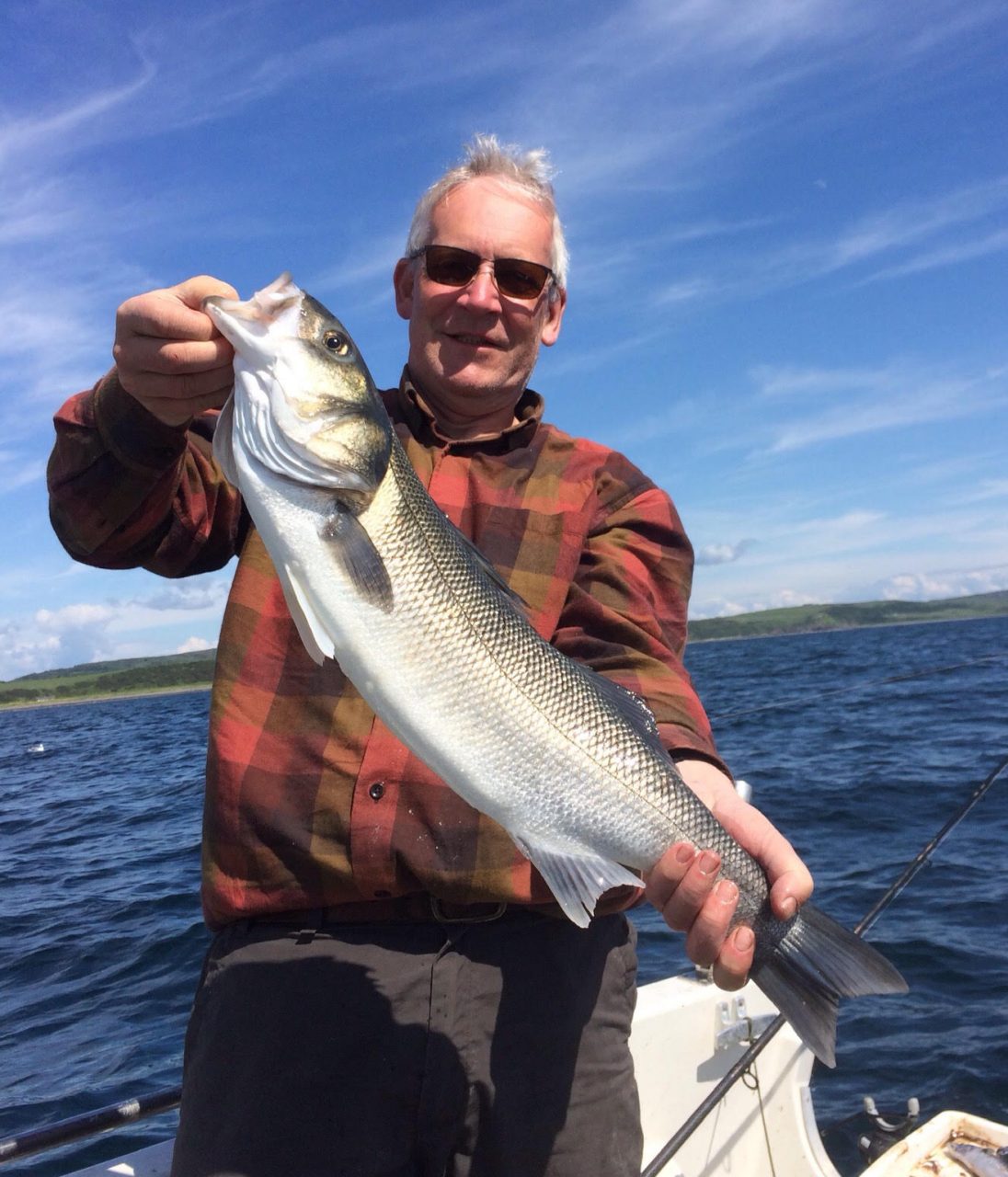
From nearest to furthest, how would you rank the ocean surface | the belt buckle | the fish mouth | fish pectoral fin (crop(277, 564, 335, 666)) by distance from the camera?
1. the fish mouth
2. fish pectoral fin (crop(277, 564, 335, 666))
3. the belt buckle
4. the ocean surface

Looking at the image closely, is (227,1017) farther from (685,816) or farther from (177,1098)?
(685,816)

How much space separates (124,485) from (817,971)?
2.68 m

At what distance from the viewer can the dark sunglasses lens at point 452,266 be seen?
3.46 metres

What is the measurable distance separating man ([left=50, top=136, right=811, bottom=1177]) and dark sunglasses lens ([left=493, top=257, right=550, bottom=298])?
89 centimetres

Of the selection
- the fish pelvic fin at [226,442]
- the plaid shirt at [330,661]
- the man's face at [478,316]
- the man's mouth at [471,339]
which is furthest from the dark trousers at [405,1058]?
the man's mouth at [471,339]

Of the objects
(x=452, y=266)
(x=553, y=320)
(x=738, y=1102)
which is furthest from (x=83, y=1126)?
(x=553, y=320)

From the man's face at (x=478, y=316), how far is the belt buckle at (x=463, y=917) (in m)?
1.87

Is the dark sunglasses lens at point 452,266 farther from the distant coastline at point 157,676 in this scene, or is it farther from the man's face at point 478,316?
the distant coastline at point 157,676

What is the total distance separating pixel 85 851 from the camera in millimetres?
15445

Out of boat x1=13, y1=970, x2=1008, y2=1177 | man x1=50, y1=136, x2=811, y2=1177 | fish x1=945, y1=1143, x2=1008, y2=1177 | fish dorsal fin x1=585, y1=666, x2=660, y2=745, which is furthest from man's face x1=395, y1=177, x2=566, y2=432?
fish x1=945, y1=1143, x2=1008, y2=1177

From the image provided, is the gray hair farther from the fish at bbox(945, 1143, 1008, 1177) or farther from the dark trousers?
the fish at bbox(945, 1143, 1008, 1177)

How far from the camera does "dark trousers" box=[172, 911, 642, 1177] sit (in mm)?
2479

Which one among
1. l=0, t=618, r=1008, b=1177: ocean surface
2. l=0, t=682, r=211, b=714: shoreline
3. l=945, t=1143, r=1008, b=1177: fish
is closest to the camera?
l=945, t=1143, r=1008, b=1177: fish

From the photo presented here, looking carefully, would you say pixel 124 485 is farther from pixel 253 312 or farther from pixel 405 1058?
pixel 405 1058
